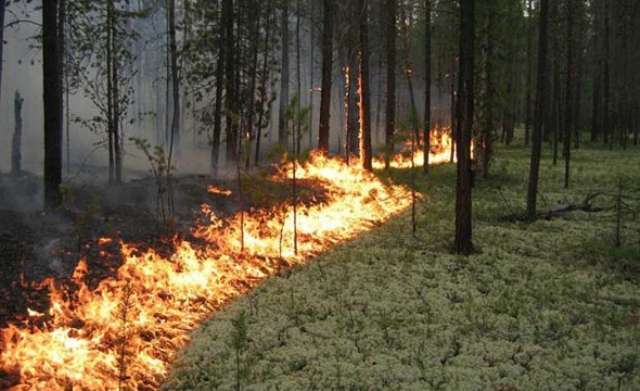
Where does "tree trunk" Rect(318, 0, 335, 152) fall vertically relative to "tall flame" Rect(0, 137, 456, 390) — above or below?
above

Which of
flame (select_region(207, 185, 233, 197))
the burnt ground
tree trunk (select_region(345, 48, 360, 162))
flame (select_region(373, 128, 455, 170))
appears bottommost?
the burnt ground

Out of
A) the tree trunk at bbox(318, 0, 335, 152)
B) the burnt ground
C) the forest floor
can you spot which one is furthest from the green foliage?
the tree trunk at bbox(318, 0, 335, 152)

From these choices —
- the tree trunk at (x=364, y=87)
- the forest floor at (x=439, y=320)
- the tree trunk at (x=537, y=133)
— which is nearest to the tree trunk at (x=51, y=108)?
the forest floor at (x=439, y=320)

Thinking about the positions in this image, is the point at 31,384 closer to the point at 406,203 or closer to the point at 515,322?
the point at 515,322

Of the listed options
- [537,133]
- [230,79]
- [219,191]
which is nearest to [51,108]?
[219,191]

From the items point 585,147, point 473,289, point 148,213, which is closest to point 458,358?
point 473,289

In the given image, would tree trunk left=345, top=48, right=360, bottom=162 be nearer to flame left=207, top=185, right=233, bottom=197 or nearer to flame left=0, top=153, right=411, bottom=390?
flame left=207, top=185, right=233, bottom=197

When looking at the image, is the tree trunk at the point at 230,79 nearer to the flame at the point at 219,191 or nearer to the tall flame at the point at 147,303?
the flame at the point at 219,191

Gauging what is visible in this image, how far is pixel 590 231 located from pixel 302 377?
35.0 feet

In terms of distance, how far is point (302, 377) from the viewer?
21.9 ft

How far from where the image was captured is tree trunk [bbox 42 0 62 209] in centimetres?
1136

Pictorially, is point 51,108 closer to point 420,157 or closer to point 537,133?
point 537,133

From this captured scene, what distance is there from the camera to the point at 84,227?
10375mm

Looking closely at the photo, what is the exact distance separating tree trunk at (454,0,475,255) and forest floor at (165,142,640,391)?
1339mm
